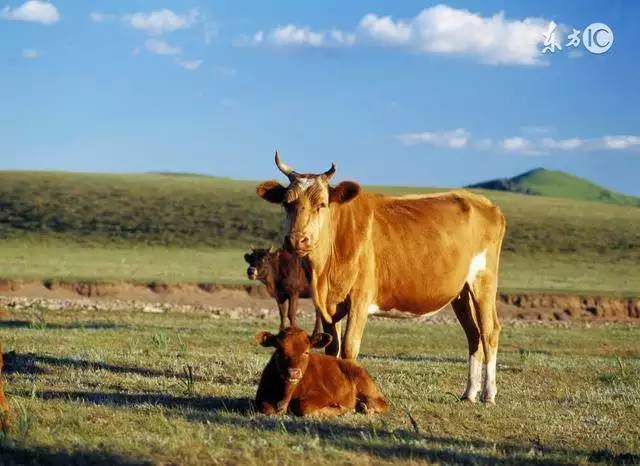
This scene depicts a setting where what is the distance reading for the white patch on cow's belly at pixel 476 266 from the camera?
510 inches

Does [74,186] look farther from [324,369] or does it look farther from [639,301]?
[324,369]

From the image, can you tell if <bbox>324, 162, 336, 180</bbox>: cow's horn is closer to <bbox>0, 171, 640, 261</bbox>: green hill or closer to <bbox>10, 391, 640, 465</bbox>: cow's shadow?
<bbox>10, 391, 640, 465</bbox>: cow's shadow

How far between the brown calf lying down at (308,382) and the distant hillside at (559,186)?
103055mm

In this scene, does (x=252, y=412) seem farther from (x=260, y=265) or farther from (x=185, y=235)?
(x=185, y=235)

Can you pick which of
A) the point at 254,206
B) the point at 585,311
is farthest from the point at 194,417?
the point at 254,206

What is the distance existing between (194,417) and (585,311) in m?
29.5

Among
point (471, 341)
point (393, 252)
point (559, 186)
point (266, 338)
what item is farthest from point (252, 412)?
point (559, 186)

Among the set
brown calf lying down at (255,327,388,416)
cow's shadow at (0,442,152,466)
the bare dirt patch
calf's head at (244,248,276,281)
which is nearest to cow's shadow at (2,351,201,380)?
brown calf lying down at (255,327,388,416)

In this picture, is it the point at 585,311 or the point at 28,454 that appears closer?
the point at 28,454

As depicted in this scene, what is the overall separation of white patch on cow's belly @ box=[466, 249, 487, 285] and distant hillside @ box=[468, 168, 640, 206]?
10059cm

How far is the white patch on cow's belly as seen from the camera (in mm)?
12945

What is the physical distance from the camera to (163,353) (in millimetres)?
17031

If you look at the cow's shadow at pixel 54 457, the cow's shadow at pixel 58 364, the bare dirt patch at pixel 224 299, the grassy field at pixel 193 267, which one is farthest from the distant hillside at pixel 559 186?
the cow's shadow at pixel 54 457

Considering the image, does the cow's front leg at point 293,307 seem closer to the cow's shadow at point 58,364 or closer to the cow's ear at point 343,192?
the cow's shadow at point 58,364
